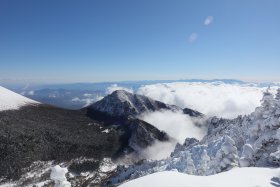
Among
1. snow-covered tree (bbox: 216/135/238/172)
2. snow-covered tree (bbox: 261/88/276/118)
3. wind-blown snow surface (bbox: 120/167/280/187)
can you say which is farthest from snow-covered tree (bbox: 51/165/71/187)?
snow-covered tree (bbox: 261/88/276/118)

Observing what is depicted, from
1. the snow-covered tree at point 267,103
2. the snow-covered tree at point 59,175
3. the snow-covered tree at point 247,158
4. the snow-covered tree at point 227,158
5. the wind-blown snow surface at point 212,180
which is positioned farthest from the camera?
the snow-covered tree at point 267,103

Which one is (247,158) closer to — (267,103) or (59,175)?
(267,103)

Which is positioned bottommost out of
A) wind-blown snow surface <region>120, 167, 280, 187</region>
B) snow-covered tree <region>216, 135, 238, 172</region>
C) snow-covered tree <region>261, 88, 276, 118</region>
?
snow-covered tree <region>216, 135, 238, 172</region>

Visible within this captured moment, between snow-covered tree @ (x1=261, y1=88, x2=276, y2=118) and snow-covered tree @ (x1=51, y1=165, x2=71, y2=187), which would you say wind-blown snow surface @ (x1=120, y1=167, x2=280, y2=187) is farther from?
snow-covered tree @ (x1=261, y1=88, x2=276, y2=118)

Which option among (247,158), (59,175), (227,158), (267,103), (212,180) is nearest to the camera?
(59,175)

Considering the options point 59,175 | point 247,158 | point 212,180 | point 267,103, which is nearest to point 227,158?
point 247,158

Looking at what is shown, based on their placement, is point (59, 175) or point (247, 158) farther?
point (247, 158)

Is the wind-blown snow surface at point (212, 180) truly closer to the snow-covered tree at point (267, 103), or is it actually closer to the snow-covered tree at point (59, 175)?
the snow-covered tree at point (59, 175)

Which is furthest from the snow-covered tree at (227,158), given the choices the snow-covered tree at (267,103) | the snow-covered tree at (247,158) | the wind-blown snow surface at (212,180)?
the snow-covered tree at (267,103)

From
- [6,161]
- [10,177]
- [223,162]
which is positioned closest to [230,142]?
[223,162]

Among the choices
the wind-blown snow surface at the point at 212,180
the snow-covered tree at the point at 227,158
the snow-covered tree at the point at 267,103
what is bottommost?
the snow-covered tree at the point at 227,158

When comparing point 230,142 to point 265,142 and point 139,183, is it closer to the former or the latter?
point 265,142
